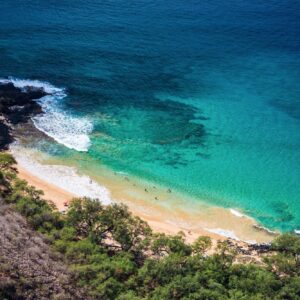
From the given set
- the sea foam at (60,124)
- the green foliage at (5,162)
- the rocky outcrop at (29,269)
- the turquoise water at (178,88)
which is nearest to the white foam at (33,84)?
the sea foam at (60,124)

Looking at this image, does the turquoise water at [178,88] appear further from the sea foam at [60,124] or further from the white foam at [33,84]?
the white foam at [33,84]

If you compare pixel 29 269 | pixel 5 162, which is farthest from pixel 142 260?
pixel 5 162

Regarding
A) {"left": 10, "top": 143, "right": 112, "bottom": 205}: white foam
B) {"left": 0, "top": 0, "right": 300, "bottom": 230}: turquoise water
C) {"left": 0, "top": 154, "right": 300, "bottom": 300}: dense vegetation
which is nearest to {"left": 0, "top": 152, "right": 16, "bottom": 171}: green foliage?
{"left": 10, "top": 143, "right": 112, "bottom": 205}: white foam

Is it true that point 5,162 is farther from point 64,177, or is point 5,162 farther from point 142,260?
point 142,260

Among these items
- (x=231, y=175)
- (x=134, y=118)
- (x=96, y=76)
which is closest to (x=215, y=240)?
(x=231, y=175)

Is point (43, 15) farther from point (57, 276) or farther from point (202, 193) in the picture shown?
point (57, 276)
